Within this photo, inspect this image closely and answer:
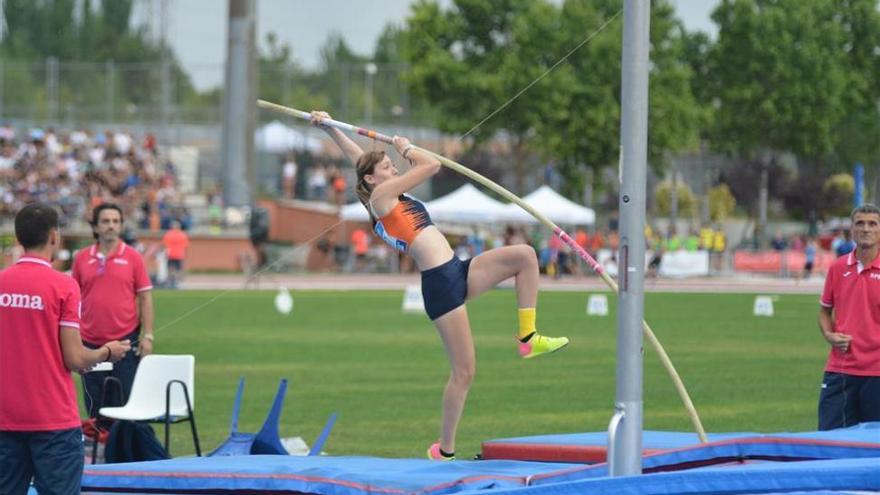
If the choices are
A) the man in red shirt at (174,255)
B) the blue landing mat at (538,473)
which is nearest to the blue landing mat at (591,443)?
the blue landing mat at (538,473)

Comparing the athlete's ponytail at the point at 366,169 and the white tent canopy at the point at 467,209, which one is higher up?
the white tent canopy at the point at 467,209

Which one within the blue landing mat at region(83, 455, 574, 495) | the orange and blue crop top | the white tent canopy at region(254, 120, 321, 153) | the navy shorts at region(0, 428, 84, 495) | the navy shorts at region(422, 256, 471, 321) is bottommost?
the blue landing mat at region(83, 455, 574, 495)

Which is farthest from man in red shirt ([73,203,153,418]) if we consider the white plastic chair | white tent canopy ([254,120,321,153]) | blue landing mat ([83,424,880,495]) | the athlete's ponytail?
white tent canopy ([254,120,321,153])

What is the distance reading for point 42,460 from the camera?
6410 mm

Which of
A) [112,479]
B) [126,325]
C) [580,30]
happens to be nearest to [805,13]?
[580,30]

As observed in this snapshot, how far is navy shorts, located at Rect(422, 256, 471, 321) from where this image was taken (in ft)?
24.0

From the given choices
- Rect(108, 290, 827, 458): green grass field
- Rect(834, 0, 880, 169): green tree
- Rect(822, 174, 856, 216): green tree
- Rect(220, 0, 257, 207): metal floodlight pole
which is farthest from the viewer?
Rect(822, 174, 856, 216): green tree

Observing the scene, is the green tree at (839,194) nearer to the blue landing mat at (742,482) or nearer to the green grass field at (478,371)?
the green grass field at (478,371)

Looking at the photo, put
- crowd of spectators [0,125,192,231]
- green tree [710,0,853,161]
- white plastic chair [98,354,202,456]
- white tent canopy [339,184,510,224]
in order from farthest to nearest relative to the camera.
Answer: green tree [710,0,853,161]
crowd of spectators [0,125,192,231]
white tent canopy [339,184,510,224]
white plastic chair [98,354,202,456]

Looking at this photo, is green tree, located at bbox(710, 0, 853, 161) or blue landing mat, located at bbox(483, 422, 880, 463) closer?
blue landing mat, located at bbox(483, 422, 880, 463)

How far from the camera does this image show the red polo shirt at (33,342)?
20.9 feet

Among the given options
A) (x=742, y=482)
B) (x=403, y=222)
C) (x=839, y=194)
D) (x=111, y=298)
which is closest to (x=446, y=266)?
(x=403, y=222)

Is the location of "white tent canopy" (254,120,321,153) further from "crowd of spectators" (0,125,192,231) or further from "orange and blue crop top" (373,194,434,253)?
"orange and blue crop top" (373,194,434,253)

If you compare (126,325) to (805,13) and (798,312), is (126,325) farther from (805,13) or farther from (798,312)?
(805,13)
